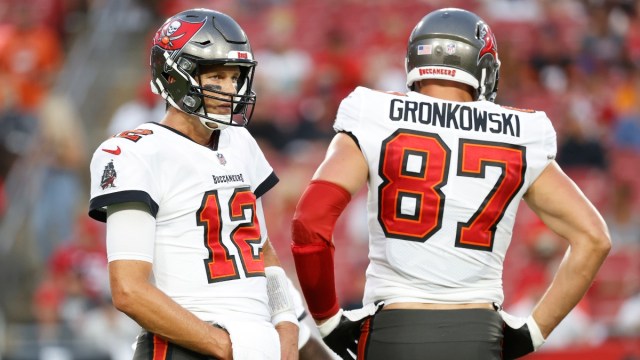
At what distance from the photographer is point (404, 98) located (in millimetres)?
4453

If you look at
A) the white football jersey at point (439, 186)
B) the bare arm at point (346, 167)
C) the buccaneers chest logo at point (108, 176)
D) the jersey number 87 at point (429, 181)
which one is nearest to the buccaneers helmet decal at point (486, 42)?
the white football jersey at point (439, 186)

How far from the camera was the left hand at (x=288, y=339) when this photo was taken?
13.9 ft

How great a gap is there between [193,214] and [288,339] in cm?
63

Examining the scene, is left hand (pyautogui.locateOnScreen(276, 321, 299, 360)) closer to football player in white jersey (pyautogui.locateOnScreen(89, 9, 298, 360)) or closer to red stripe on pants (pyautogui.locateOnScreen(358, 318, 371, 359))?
football player in white jersey (pyautogui.locateOnScreen(89, 9, 298, 360))

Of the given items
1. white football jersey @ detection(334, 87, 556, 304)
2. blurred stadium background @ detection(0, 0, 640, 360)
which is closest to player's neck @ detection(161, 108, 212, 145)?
white football jersey @ detection(334, 87, 556, 304)

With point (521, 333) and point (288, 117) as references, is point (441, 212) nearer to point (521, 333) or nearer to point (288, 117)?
point (521, 333)

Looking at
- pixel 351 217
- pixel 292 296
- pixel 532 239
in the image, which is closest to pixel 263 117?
pixel 351 217

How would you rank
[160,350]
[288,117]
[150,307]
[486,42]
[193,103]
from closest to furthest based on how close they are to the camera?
[150,307], [160,350], [193,103], [486,42], [288,117]

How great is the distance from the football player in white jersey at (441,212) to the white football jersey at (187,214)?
Result: 1.15 ft

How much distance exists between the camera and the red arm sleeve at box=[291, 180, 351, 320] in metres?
4.36

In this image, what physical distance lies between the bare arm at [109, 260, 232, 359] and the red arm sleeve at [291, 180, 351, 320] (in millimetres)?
641

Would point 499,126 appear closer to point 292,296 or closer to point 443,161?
point 443,161

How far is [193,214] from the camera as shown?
404 cm

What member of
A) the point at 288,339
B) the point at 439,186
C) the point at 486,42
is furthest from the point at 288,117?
the point at 288,339
